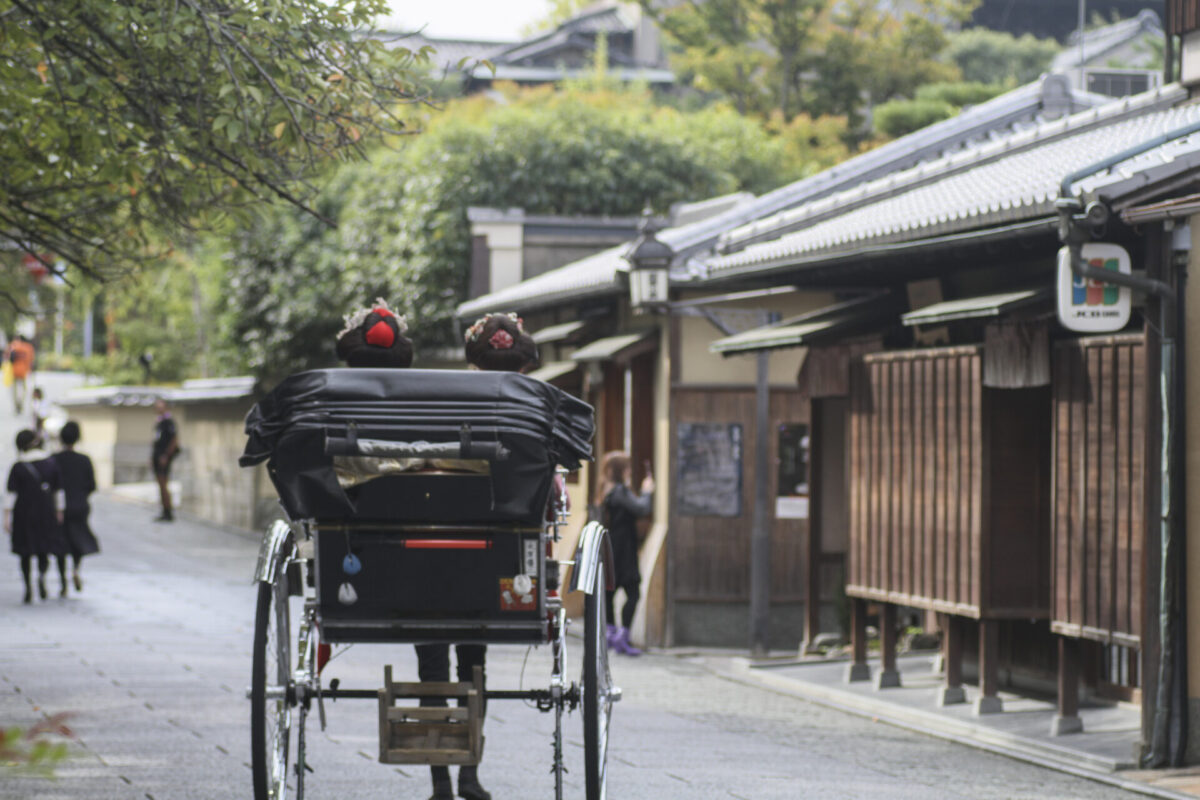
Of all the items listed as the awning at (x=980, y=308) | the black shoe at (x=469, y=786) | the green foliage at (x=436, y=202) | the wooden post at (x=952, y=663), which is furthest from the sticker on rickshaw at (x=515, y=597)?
the green foliage at (x=436, y=202)

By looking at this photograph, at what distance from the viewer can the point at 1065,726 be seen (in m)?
9.84

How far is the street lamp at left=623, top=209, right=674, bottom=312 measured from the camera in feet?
49.8

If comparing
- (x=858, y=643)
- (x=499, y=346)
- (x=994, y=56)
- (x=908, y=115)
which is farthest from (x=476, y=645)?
(x=994, y=56)

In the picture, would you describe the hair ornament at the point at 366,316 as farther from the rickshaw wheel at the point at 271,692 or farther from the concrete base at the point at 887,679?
the concrete base at the point at 887,679

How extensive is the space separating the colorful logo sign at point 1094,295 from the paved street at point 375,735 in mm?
2512

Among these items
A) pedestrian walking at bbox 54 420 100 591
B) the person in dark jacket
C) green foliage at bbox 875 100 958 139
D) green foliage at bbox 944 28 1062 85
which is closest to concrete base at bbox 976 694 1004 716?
the person in dark jacket

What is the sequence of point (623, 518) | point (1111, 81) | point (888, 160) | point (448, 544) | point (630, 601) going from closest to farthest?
point (448, 544)
point (623, 518)
point (630, 601)
point (888, 160)
point (1111, 81)

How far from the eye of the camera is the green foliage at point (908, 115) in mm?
34906

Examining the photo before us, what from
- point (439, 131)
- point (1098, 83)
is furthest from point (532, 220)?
point (1098, 83)

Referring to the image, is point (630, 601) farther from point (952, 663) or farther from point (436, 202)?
point (436, 202)

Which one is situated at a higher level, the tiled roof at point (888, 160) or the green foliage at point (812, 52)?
the green foliage at point (812, 52)

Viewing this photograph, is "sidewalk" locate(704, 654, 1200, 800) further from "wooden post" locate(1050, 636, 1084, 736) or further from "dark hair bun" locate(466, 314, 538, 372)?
"dark hair bun" locate(466, 314, 538, 372)

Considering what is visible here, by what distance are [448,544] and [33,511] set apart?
1248cm

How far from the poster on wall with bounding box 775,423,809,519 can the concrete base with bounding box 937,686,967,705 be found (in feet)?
15.9
